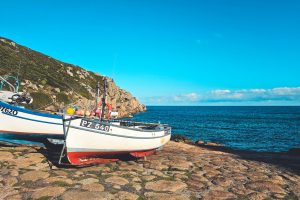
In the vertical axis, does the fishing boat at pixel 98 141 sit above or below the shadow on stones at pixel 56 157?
above

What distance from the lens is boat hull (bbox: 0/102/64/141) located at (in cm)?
1269

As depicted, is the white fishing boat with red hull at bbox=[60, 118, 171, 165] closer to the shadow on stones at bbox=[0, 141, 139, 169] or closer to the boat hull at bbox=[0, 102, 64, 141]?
the shadow on stones at bbox=[0, 141, 139, 169]

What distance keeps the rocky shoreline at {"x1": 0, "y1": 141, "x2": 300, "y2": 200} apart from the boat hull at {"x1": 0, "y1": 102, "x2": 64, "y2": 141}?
4.47ft

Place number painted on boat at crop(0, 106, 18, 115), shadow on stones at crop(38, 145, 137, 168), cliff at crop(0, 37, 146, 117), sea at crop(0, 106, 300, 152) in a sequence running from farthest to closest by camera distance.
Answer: cliff at crop(0, 37, 146, 117) → sea at crop(0, 106, 300, 152) → number painted on boat at crop(0, 106, 18, 115) → shadow on stones at crop(38, 145, 137, 168)

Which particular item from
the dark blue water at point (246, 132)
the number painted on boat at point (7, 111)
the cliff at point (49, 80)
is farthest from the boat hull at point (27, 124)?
the dark blue water at point (246, 132)

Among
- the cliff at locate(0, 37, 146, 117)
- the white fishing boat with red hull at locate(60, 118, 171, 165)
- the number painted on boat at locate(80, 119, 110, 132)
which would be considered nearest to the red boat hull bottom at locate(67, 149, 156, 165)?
the white fishing boat with red hull at locate(60, 118, 171, 165)

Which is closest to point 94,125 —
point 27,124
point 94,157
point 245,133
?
point 94,157

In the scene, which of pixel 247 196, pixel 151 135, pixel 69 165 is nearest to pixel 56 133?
pixel 69 165

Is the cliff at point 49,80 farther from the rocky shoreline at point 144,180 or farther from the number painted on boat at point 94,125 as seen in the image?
the rocky shoreline at point 144,180

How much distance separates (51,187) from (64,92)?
48894 millimetres

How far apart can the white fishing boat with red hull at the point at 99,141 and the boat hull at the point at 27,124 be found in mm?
3416

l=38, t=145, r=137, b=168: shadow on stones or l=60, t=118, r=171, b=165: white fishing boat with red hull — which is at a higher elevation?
l=60, t=118, r=171, b=165: white fishing boat with red hull

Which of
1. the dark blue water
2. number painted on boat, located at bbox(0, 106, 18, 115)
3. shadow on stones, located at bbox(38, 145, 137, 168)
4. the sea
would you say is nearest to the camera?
shadow on stones, located at bbox(38, 145, 137, 168)

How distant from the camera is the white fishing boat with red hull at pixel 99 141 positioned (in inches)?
391
